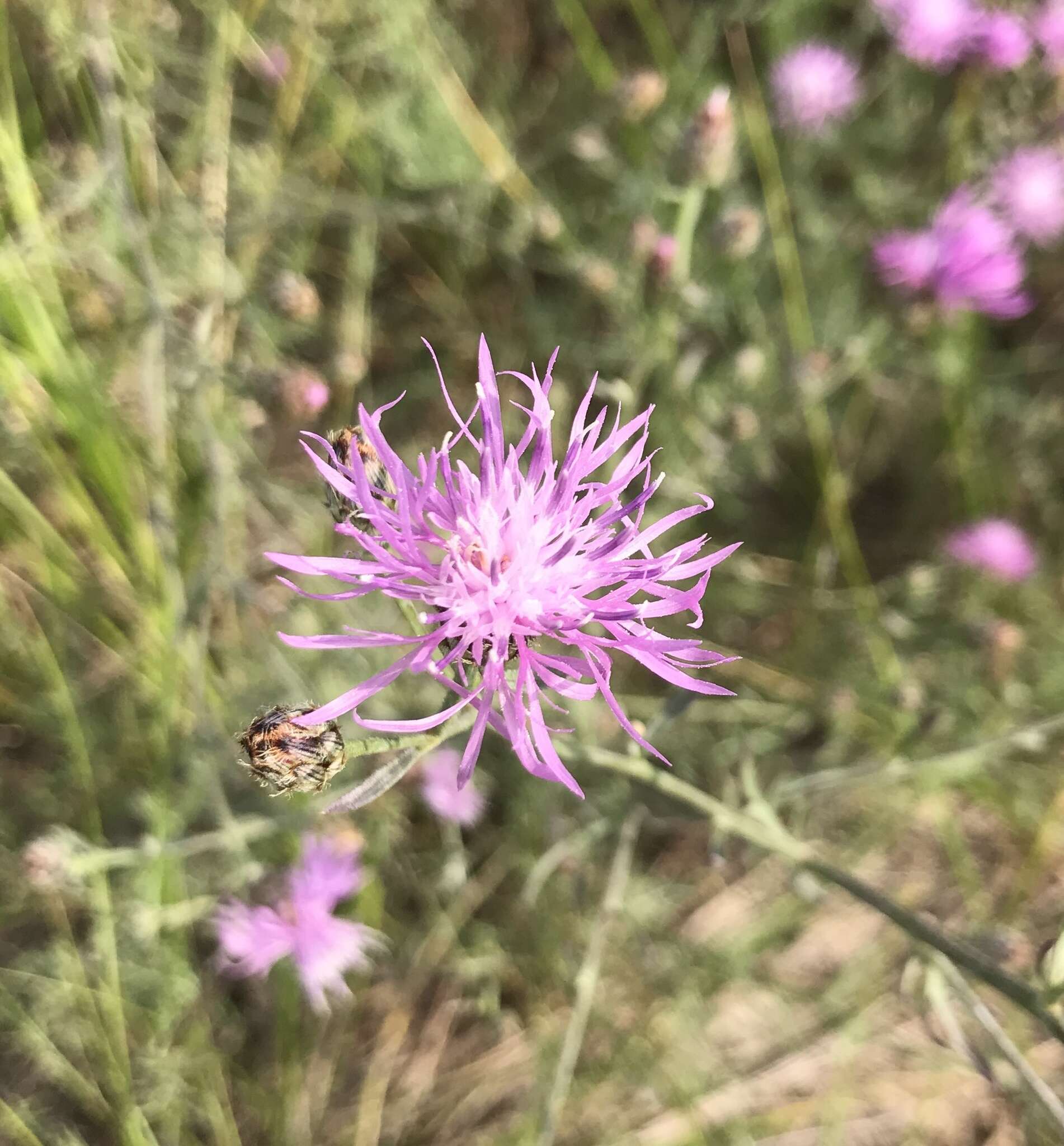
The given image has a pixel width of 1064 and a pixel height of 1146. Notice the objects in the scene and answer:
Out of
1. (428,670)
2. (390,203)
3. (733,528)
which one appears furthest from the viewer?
(733,528)

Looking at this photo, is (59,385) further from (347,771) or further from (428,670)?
(428,670)

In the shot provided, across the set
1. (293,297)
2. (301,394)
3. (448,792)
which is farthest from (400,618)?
(293,297)

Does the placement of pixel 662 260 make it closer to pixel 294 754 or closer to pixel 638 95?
pixel 638 95


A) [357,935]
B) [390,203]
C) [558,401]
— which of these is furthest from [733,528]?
[357,935]

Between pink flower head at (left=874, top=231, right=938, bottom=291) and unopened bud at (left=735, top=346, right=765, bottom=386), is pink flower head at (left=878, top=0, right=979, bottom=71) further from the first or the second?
unopened bud at (left=735, top=346, right=765, bottom=386)

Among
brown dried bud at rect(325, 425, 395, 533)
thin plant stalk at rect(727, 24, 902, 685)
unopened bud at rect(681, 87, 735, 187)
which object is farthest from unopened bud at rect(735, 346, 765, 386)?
brown dried bud at rect(325, 425, 395, 533)

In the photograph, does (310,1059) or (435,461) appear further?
(310,1059)

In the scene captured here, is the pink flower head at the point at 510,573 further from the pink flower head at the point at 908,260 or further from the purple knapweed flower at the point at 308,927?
the pink flower head at the point at 908,260
